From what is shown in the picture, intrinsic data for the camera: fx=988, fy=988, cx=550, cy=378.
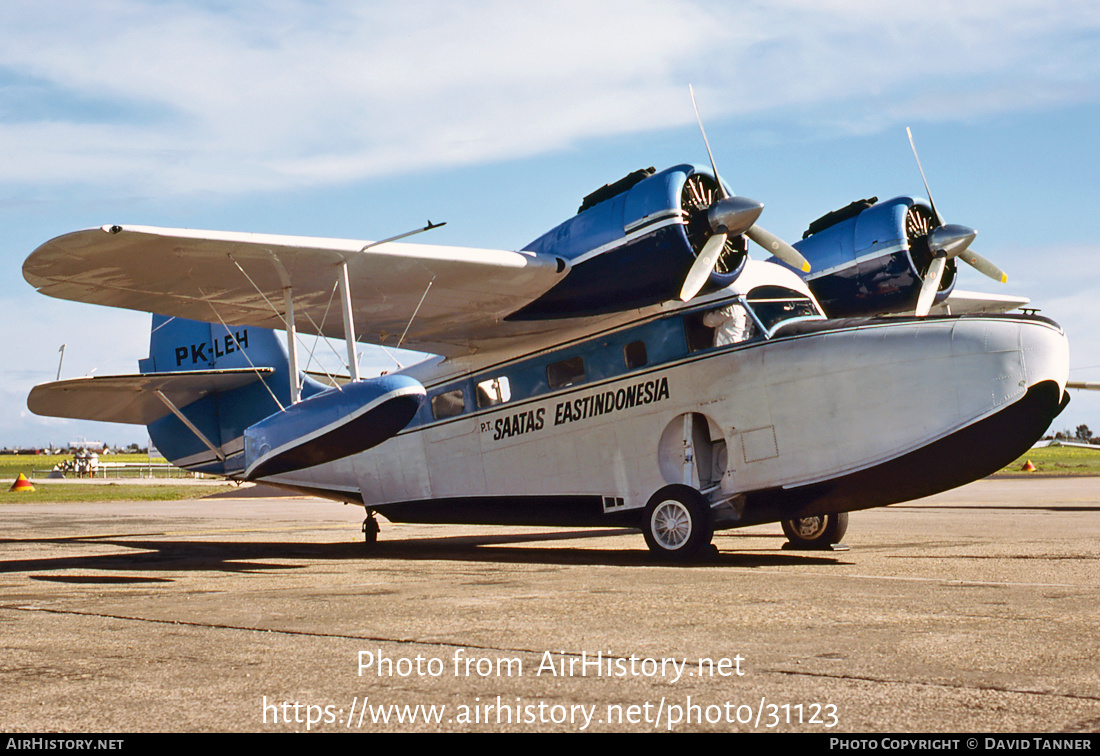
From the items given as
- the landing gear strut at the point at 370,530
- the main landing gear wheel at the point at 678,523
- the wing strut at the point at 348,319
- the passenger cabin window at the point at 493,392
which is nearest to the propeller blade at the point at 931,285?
the main landing gear wheel at the point at 678,523

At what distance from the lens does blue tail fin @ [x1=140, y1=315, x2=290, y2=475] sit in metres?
15.8

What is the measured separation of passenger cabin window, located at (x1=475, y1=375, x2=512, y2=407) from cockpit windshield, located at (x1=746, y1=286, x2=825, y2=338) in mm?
3721

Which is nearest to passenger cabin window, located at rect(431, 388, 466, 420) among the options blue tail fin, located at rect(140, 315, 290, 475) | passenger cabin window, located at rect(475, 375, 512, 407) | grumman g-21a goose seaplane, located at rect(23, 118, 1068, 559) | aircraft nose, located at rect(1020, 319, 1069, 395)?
grumman g-21a goose seaplane, located at rect(23, 118, 1068, 559)

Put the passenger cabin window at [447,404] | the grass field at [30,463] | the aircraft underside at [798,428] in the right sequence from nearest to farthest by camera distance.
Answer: the aircraft underside at [798,428] → the passenger cabin window at [447,404] → the grass field at [30,463]

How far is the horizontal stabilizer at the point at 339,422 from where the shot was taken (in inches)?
428

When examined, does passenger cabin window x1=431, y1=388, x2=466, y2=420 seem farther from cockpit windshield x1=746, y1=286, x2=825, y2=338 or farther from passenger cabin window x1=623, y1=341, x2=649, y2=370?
cockpit windshield x1=746, y1=286, x2=825, y2=338

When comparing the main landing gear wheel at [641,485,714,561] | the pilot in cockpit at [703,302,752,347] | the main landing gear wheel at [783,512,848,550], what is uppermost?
the pilot in cockpit at [703,302,752,347]

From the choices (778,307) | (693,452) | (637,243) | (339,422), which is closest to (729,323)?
(778,307)

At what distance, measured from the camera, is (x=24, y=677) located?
4645mm

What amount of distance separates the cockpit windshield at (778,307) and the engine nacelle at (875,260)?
1848 millimetres

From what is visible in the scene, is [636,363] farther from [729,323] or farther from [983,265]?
[983,265]

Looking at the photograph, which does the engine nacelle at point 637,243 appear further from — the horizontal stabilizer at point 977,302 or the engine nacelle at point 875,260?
the horizontal stabilizer at point 977,302
